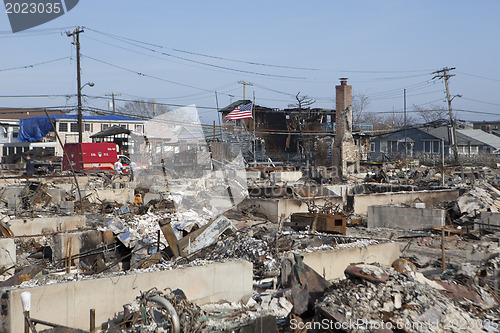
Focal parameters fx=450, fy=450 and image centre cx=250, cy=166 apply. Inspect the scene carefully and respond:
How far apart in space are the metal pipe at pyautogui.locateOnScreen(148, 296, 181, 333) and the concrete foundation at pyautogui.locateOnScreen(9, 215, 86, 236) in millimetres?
8531

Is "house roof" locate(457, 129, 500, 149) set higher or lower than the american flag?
lower

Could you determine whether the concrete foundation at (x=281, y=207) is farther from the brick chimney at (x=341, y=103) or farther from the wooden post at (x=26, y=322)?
the brick chimney at (x=341, y=103)

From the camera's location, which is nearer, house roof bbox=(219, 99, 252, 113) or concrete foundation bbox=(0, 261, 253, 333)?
concrete foundation bbox=(0, 261, 253, 333)

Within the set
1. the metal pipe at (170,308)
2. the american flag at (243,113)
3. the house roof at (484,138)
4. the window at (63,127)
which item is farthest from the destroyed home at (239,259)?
the house roof at (484,138)

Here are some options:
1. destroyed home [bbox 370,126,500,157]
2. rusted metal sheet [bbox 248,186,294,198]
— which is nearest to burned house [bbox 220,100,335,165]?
destroyed home [bbox 370,126,500,157]

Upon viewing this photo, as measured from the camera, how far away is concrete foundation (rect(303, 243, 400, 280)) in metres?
8.59

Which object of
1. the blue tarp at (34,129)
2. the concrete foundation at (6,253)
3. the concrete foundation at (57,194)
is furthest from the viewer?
the blue tarp at (34,129)

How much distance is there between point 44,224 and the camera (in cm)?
1359

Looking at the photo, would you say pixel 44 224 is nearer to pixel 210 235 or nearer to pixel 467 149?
pixel 210 235

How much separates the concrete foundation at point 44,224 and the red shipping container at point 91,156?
45.3 ft

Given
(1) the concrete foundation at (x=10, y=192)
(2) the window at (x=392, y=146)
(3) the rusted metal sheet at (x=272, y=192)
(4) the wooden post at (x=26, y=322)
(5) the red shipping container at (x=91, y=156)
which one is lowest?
(4) the wooden post at (x=26, y=322)

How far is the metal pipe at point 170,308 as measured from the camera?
5906 mm

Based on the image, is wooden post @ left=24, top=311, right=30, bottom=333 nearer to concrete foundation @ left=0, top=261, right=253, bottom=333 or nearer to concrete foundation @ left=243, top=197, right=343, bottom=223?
concrete foundation @ left=0, top=261, right=253, bottom=333

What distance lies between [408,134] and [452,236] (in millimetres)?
40572
